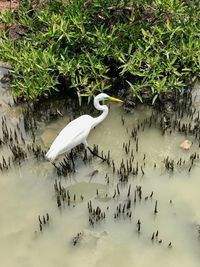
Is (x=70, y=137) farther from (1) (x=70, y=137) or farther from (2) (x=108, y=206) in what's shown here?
(2) (x=108, y=206)

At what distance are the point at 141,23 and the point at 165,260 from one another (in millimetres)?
3435

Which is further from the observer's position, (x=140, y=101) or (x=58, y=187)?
(x=140, y=101)

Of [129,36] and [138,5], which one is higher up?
[138,5]

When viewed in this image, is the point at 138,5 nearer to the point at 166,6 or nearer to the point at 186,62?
the point at 166,6

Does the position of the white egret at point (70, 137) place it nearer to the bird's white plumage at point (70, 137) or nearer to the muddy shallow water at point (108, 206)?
the bird's white plumage at point (70, 137)

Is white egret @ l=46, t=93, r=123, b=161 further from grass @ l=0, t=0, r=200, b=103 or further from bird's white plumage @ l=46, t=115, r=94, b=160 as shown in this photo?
grass @ l=0, t=0, r=200, b=103

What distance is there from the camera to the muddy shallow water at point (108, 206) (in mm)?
4344

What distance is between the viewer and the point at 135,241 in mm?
4461

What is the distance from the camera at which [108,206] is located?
190 inches

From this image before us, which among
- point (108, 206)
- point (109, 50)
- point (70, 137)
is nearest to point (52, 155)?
point (70, 137)

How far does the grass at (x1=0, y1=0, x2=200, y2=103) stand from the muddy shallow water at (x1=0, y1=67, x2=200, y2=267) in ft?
2.03

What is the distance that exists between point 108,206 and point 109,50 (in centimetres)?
230

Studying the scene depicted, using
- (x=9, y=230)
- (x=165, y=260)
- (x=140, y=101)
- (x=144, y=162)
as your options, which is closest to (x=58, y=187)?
(x=9, y=230)

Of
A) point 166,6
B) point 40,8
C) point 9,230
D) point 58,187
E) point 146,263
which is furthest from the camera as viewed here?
point 40,8
